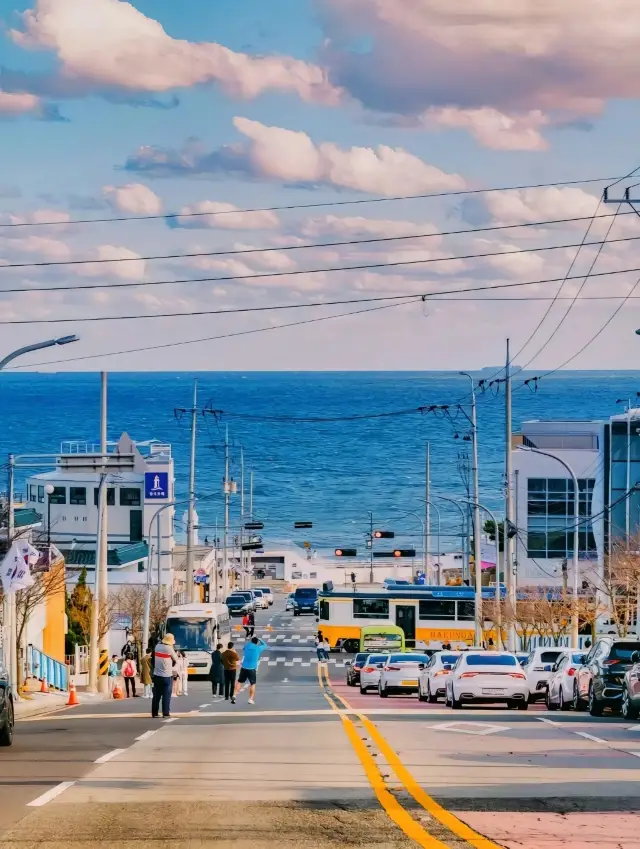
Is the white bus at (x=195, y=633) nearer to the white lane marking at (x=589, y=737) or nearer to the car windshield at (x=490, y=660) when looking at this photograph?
the car windshield at (x=490, y=660)

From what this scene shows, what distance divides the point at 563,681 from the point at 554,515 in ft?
211

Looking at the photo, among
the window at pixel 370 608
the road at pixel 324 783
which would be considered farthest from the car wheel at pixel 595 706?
the window at pixel 370 608

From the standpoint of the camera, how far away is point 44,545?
5647 cm

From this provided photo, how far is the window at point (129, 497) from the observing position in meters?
120

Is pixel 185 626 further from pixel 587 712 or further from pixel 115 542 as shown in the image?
pixel 115 542

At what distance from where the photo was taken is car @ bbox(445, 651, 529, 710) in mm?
31797

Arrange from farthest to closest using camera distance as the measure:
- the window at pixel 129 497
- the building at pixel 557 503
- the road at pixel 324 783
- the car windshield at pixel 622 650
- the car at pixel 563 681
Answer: the window at pixel 129 497, the building at pixel 557 503, the car at pixel 563 681, the car windshield at pixel 622 650, the road at pixel 324 783

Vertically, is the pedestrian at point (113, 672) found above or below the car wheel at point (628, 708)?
below

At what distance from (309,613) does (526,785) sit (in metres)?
103

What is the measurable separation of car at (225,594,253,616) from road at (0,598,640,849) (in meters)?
78.7

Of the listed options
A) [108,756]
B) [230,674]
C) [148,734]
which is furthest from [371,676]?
[108,756]

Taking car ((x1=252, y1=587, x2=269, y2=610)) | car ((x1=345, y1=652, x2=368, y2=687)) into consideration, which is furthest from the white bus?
car ((x1=252, y1=587, x2=269, y2=610))

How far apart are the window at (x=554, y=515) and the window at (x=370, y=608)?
23.5 metres

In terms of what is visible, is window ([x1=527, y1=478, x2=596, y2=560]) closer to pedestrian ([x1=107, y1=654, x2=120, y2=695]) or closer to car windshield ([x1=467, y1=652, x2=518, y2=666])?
pedestrian ([x1=107, y1=654, x2=120, y2=695])
